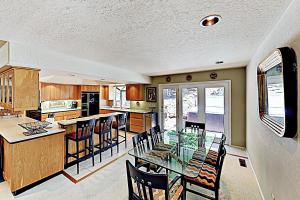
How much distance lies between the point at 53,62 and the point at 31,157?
1.69m

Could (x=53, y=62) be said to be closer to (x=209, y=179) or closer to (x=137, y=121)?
(x=209, y=179)

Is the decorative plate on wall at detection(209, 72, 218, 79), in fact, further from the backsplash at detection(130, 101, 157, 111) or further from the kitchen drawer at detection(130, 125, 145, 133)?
the kitchen drawer at detection(130, 125, 145, 133)

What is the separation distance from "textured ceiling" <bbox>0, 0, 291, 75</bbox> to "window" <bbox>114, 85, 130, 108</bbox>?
16.3ft

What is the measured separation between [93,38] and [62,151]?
2265 mm

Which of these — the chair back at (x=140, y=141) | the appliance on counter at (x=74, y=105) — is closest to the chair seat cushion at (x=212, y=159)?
the chair back at (x=140, y=141)

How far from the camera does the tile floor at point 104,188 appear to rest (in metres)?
2.13

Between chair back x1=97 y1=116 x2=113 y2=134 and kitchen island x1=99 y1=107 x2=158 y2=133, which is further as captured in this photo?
kitchen island x1=99 y1=107 x2=158 y2=133

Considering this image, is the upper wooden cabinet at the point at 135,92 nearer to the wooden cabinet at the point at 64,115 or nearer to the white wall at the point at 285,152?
the wooden cabinet at the point at 64,115

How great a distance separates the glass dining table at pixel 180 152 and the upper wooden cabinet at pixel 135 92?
9.68 ft

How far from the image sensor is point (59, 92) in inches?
248

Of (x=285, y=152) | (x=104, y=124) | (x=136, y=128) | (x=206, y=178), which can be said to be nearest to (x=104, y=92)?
(x=136, y=128)

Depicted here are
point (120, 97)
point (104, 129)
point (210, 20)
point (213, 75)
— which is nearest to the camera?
point (210, 20)

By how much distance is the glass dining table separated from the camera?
6.16ft

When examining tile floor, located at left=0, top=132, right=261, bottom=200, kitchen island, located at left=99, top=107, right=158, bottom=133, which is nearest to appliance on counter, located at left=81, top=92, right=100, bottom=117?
kitchen island, located at left=99, top=107, right=158, bottom=133
